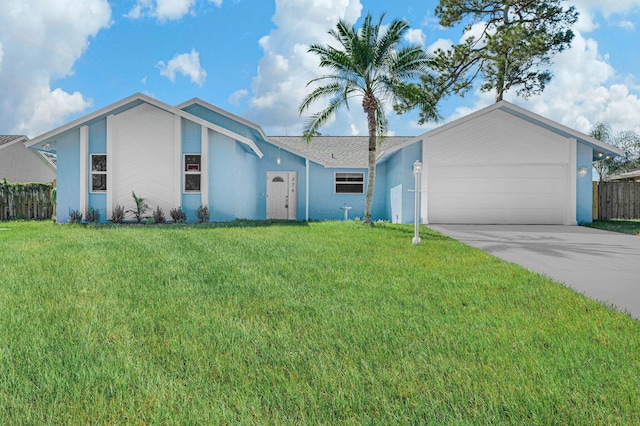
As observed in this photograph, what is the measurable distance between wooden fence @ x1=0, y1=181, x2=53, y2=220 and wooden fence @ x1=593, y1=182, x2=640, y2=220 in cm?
2464

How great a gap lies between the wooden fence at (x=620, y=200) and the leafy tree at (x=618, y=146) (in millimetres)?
19867

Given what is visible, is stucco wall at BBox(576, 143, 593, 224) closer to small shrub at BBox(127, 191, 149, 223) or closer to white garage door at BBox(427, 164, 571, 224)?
white garage door at BBox(427, 164, 571, 224)

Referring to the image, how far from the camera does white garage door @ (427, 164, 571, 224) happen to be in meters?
15.0

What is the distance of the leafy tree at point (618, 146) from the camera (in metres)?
34.2

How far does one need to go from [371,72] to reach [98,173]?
33.4 ft

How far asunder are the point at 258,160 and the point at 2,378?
53.6 ft

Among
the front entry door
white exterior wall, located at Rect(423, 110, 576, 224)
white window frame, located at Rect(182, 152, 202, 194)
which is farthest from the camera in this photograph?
the front entry door

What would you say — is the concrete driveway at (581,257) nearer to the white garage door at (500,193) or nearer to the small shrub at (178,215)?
the white garage door at (500,193)

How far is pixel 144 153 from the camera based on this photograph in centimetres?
1387

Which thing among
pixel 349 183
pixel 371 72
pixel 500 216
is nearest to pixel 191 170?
pixel 371 72

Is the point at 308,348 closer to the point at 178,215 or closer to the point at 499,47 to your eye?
the point at 178,215

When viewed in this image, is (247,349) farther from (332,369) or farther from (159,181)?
(159,181)

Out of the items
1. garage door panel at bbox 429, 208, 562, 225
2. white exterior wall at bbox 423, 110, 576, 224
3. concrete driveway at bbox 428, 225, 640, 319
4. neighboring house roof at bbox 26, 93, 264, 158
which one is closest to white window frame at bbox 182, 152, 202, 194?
neighboring house roof at bbox 26, 93, 264, 158

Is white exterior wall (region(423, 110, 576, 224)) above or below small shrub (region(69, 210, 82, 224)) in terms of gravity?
above
